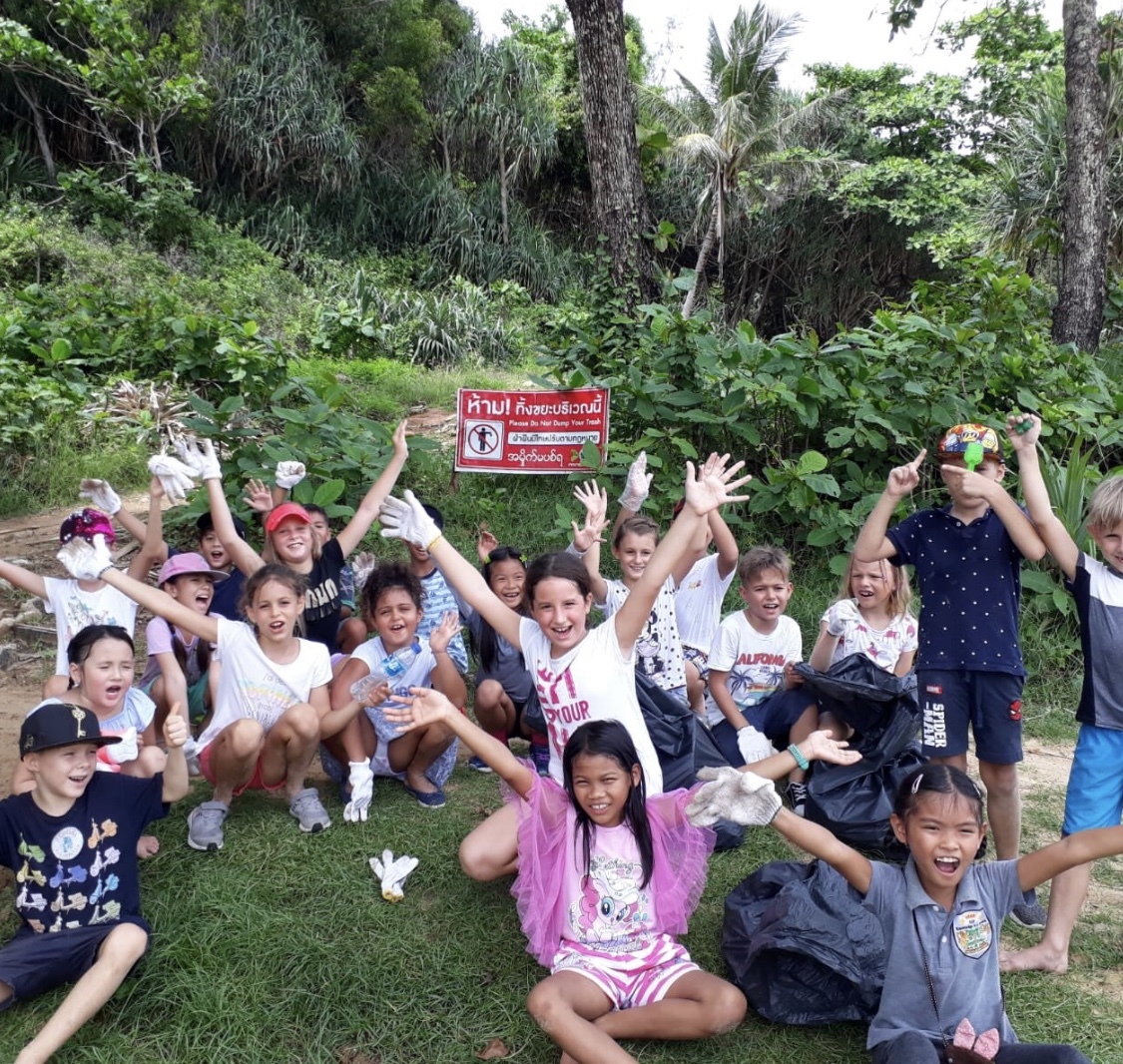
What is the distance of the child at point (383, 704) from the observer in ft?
11.3

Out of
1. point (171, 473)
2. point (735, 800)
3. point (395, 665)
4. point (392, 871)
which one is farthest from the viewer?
point (171, 473)

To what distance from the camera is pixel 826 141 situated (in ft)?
60.6

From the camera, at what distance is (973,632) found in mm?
3086

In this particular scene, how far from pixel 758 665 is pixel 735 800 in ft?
5.27

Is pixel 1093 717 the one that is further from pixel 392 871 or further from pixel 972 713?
pixel 392 871

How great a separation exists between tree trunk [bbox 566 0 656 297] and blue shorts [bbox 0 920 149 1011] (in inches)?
224

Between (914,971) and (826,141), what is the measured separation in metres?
18.8

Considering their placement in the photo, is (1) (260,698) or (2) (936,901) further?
(1) (260,698)

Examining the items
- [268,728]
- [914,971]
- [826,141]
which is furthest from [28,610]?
[826,141]

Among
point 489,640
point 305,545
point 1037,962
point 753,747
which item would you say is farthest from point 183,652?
point 1037,962

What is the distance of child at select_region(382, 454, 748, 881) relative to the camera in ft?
8.57

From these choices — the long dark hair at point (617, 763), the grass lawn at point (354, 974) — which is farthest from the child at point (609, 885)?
the grass lawn at point (354, 974)

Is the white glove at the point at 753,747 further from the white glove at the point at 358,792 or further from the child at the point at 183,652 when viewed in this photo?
the child at the point at 183,652

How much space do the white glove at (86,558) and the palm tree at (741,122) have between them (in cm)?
1519
